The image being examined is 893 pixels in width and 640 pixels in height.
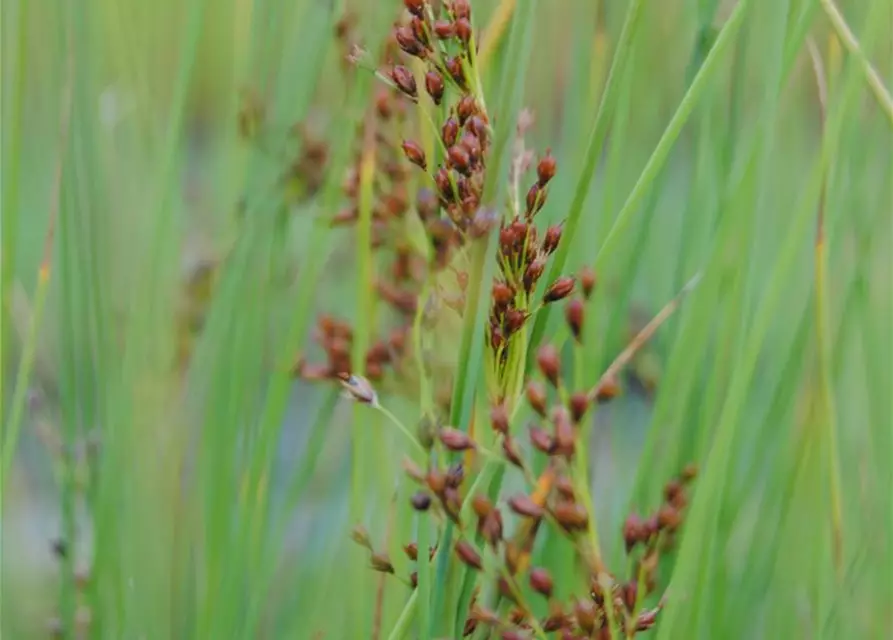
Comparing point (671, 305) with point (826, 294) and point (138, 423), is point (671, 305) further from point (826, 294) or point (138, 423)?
point (138, 423)

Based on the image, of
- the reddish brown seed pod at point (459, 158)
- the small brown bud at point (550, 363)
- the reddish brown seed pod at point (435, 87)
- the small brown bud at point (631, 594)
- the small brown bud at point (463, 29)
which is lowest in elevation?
the small brown bud at point (631, 594)

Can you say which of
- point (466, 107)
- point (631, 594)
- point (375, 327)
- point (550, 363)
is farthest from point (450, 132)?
point (375, 327)

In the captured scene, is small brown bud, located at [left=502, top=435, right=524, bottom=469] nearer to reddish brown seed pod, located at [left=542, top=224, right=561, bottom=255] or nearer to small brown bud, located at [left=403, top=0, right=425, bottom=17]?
reddish brown seed pod, located at [left=542, top=224, right=561, bottom=255]

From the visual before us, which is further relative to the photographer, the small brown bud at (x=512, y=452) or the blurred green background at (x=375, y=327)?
the blurred green background at (x=375, y=327)

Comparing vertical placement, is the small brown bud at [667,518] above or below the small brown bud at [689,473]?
above

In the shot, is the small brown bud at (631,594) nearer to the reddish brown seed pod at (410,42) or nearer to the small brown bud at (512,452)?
the small brown bud at (512,452)

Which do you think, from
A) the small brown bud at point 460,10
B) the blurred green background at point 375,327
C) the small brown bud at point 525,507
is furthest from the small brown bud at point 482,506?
the small brown bud at point 460,10
